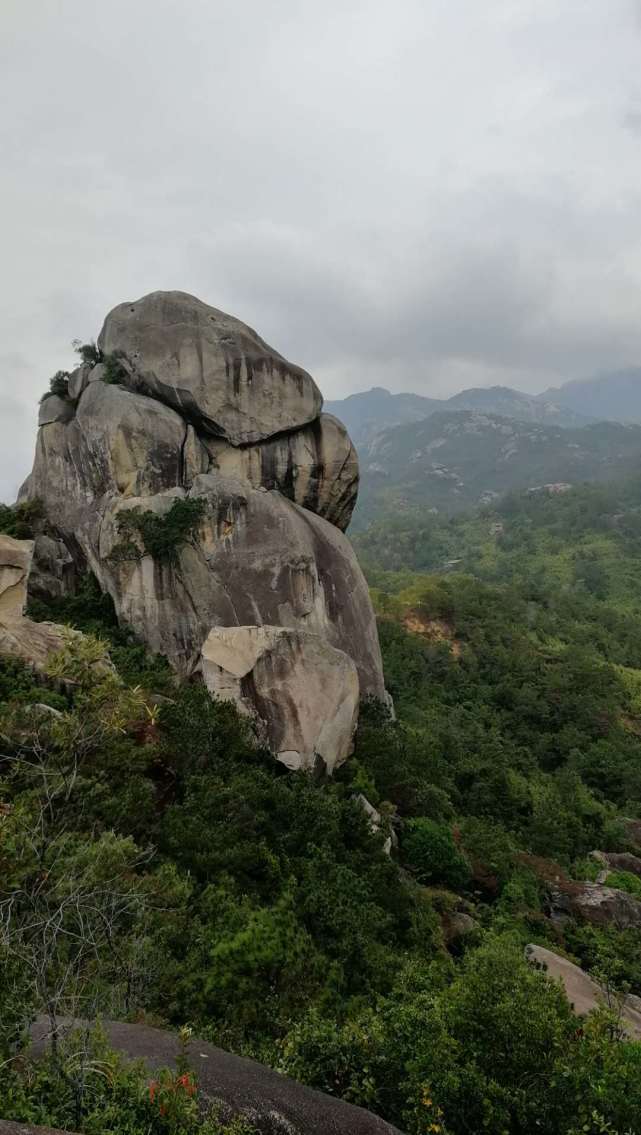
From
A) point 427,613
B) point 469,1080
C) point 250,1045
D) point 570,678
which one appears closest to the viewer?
point 469,1080

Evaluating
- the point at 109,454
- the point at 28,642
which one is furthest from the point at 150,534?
the point at 28,642

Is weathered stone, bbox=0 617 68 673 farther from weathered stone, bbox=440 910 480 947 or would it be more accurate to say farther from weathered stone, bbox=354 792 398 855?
weathered stone, bbox=440 910 480 947

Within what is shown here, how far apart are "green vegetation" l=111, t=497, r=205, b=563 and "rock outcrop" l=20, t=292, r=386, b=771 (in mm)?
49

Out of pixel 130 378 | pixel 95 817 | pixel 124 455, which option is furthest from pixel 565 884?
pixel 130 378

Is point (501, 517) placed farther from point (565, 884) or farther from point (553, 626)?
point (565, 884)

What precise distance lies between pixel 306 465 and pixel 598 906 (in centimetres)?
1891

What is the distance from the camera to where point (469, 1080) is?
612 centimetres

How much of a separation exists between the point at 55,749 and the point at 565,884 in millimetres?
18294

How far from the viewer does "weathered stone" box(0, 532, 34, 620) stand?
56.6 ft

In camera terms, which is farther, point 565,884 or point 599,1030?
point 565,884

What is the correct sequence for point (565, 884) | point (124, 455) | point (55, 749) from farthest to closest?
1. point (124, 455)
2. point (565, 884)
3. point (55, 749)

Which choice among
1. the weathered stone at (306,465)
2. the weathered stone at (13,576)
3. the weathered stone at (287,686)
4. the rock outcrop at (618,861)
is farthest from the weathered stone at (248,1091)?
the rock outcrop at (618,861)

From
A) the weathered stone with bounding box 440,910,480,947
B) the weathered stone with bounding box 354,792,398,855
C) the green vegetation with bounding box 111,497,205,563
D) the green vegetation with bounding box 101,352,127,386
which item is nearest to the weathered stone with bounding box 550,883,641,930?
the weathered stone with bounding box 440,910,480,947

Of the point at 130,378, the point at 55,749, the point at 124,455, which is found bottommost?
the point at 55,749
